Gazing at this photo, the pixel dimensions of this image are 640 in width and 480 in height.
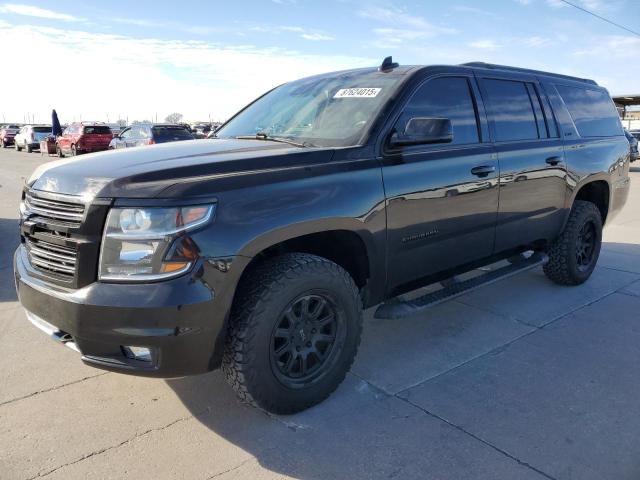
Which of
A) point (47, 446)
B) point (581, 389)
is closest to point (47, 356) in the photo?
point (47, 446)

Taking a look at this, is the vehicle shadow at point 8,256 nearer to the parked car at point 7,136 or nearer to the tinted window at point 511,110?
the tinted window at point 511,110

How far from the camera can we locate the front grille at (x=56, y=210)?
→ 2.47 m

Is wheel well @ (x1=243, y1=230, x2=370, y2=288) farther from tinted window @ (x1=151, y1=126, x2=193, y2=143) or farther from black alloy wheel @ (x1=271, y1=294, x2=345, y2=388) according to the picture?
tinted window @ (x1=151, y1=126, x2=193, y2=143)

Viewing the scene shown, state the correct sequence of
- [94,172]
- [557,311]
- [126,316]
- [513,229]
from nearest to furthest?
1. [126,316]
2. [94,172]
3. [513,229]
4. [557,311]

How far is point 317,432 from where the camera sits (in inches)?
108

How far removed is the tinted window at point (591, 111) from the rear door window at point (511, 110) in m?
0.64

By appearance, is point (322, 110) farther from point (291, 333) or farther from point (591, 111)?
point (591, 111)

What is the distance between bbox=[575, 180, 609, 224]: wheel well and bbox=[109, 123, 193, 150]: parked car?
12901 mm

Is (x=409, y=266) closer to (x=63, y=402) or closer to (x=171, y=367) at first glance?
(x=171, y=367)

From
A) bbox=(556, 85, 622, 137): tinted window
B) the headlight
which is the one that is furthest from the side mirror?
bbox=(556, 85, 622, 137): tinted window

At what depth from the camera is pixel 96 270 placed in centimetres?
239

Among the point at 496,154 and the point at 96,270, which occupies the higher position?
the point at 496,154

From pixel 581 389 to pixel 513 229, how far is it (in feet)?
4.57

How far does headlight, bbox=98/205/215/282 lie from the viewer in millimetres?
2318
